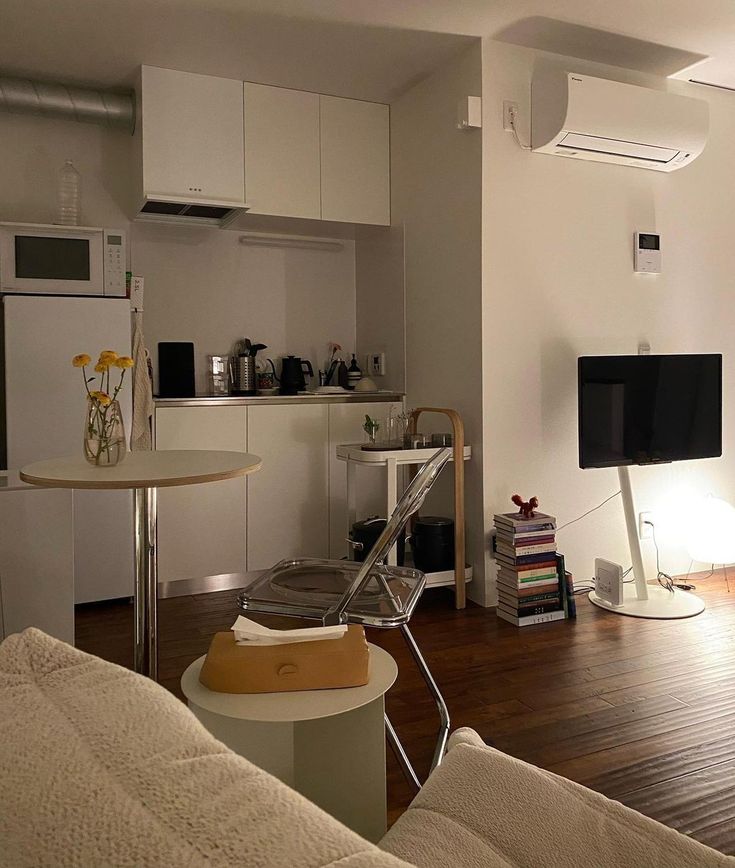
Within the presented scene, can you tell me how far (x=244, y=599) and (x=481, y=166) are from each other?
8.15ft

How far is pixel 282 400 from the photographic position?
4.16 metres

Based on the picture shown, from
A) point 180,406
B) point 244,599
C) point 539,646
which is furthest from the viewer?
point 180,406

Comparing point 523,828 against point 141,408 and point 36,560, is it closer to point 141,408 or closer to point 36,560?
point 36,560

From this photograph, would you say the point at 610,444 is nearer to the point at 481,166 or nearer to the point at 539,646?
the point at 539,646

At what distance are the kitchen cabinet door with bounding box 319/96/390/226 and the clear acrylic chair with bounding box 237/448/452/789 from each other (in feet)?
7.97

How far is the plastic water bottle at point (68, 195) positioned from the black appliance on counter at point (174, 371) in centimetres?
80

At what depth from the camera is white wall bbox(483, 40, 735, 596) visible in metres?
3.78

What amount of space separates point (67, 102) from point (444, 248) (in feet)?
6.67

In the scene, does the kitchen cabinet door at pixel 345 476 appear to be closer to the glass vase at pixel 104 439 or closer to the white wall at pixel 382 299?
the white wall at pixel 382 299

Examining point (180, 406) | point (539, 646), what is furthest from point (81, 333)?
point (539, 646)

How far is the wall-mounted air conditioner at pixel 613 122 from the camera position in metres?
3.58

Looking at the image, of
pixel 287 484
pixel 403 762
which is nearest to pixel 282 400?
pixel 287 484

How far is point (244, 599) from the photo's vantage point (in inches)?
82.9

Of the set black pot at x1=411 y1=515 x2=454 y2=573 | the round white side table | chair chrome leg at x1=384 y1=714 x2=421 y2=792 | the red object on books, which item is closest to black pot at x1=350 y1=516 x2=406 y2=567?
black pot at x1=411 y1=515 x2=454 y2=573
